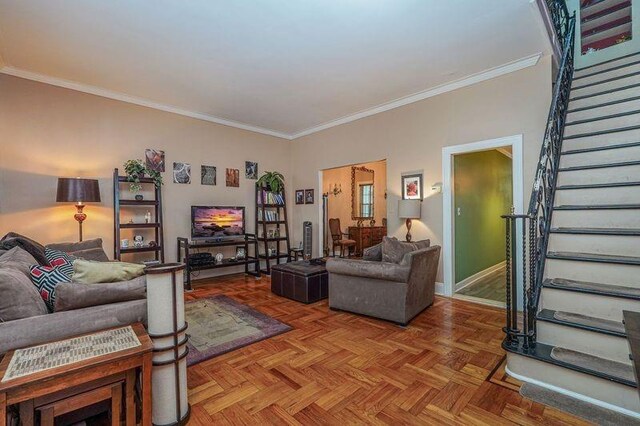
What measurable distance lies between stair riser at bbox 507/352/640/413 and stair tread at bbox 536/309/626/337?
0.30 m

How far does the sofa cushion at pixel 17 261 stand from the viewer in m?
1.77

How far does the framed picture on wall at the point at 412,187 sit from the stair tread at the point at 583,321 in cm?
247

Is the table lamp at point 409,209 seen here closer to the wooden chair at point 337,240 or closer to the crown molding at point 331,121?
the crown molding at point 331,121

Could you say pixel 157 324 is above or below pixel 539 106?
below

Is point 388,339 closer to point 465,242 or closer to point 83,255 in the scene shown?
point 465,242

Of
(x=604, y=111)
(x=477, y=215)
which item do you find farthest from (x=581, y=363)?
(x=477, y=215)

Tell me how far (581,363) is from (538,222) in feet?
4.00

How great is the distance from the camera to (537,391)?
186 centimetres

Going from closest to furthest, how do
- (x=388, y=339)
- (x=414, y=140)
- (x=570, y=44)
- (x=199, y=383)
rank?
(x=199, y=383) → (x=388, y=339) → (x=570, y=44) → (x=414, y=140)

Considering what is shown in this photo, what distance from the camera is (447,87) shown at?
412cm

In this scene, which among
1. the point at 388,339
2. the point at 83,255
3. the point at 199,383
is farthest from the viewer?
the point at 83,255

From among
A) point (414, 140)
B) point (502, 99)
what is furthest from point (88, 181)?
point (502, 99)

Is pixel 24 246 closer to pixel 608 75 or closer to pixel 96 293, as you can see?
pixel 96 293

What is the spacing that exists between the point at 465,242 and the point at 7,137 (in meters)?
6.23
